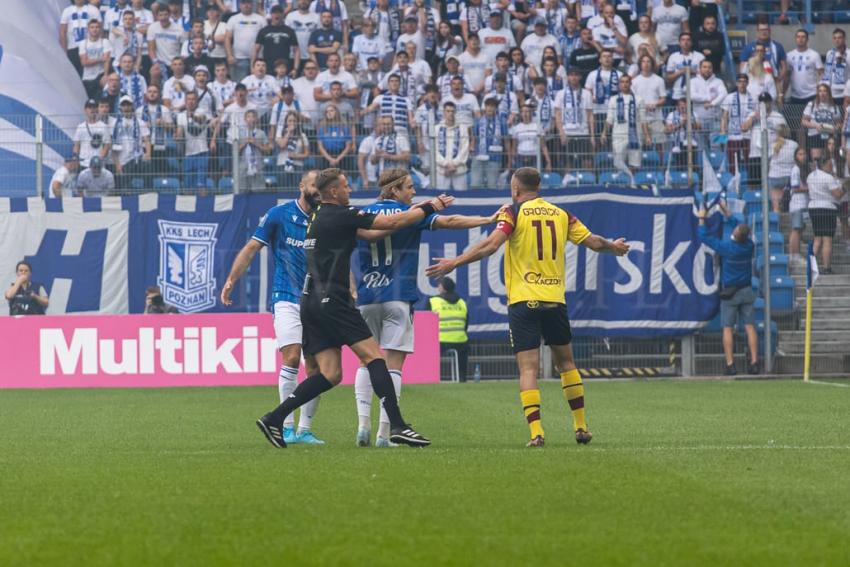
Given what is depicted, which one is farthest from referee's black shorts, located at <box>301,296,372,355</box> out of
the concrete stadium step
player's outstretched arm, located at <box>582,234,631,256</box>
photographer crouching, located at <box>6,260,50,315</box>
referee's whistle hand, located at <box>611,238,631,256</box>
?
the concrete stadium step

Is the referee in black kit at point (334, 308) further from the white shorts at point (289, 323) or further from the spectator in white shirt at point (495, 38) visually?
the spectator in white shirt at point (495, 38)

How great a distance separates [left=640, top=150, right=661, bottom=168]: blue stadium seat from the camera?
23297 millimetres

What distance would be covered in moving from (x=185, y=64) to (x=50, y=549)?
20.6 metres

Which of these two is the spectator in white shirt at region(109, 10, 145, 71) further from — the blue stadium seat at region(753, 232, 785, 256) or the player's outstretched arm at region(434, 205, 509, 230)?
the player's outstretched arm at region(434, 205, 509, 230)

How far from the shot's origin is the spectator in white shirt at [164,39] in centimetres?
2666

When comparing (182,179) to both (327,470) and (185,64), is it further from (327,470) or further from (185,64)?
(327,470)

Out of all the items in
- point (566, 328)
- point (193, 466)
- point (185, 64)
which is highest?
point (185, 64)

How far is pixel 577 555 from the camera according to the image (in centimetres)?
606

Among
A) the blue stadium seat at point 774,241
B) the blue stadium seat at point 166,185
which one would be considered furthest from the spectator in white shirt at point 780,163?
the blue stadium seat at point 166,185

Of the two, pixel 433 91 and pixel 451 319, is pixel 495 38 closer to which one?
pixel 433 91

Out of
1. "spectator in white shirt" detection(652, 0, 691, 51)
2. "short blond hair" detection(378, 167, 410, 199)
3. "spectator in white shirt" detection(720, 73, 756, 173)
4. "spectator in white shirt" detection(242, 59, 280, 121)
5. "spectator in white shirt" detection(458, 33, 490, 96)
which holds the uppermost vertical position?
"spectator in white shirt" detection(652, 0, 691, 51)

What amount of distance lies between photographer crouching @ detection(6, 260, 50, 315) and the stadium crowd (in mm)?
1464

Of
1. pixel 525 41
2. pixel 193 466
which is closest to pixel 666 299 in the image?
pixel 525 41

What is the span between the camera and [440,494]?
797cm
